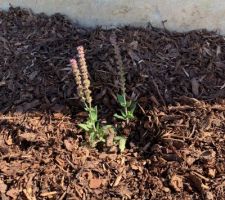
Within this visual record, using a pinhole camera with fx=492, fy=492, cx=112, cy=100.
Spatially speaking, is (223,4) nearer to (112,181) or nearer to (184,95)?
(184,95)

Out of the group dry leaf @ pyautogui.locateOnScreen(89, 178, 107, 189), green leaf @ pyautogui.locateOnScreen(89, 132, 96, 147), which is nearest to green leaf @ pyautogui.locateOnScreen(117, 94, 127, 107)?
green leaf @ pyautogui.locateOnScreen(89, 132, 96, 147)

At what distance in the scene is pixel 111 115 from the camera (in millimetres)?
3467

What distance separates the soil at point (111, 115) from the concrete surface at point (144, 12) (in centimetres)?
12

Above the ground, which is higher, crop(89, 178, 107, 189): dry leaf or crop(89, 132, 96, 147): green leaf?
crop(89, 132, 96, 147): green leaf

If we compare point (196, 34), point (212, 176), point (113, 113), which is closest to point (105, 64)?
point (113, 113)

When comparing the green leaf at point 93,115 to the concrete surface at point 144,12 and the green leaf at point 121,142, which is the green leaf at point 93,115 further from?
the concrete surface at point 144,12

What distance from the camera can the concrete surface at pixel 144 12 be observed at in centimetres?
418

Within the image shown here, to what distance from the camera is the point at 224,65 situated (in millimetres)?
3746

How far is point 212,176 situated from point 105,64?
120 cm

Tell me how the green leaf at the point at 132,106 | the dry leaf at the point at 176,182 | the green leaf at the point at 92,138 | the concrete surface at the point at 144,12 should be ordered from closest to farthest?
the dry leaf at the point at 176,182 → the green leaf at the point at 92,138 → the green leaf at the point at 132,106 → the concrete surface at the point at 144,12

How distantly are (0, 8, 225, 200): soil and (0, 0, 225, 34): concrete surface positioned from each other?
12 cm

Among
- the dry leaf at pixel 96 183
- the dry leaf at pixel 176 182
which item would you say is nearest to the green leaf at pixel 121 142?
the dry leaf at pixel 96 183

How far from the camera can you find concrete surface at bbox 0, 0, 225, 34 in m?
4.18

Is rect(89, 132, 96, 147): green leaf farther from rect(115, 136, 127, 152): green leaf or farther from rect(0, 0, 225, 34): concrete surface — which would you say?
rect(0, 0, 225, 34): concrete surface
